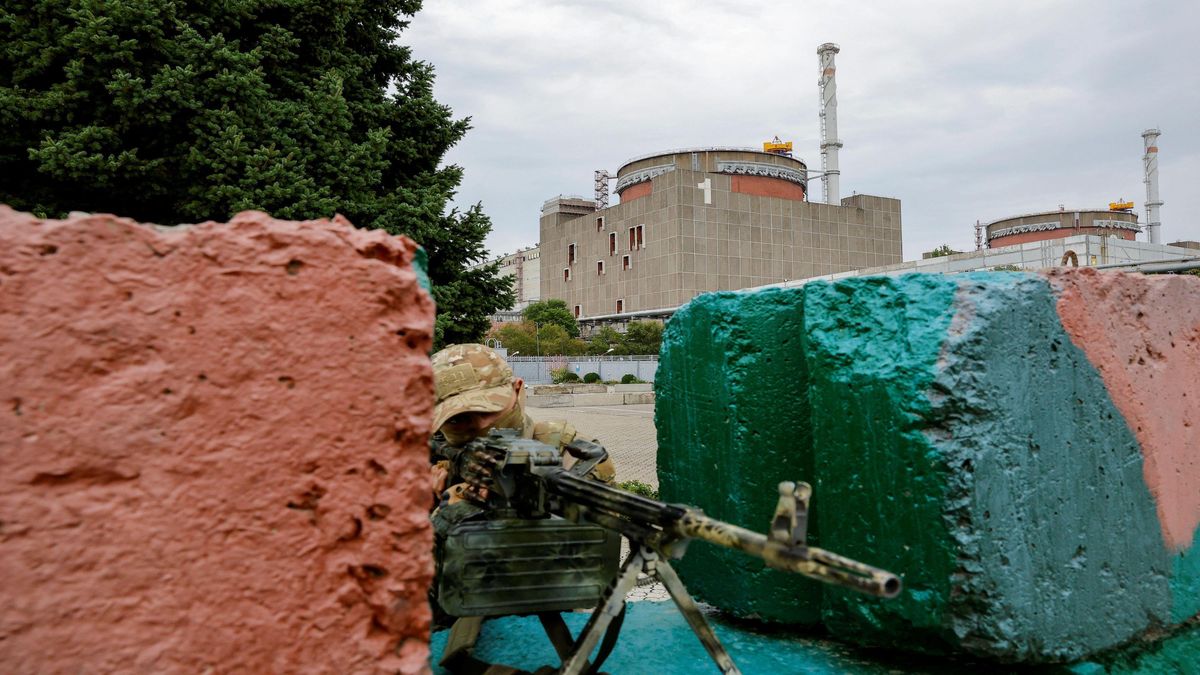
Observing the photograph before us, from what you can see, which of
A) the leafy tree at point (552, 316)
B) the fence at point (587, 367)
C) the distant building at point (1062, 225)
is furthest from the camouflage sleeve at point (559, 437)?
the distant building at point (1062, 225)

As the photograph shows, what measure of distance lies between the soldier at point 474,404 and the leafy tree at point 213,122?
6084mm

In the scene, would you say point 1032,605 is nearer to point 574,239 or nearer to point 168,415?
point 168,415

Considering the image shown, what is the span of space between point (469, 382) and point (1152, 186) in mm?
75104

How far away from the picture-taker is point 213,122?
8.91 m

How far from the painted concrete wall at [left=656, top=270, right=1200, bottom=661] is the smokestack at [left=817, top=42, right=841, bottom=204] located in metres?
57.5

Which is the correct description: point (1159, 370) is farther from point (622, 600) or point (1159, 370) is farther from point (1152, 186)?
point (1152, 186)

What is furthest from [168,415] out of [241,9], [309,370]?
[241,9]

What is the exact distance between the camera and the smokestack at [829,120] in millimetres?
56531

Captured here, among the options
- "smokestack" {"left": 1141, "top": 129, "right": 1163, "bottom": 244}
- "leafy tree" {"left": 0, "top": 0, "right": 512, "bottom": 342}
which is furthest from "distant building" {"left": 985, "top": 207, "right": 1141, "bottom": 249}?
"leafy tree" {"left": 0, "top": 0, "right": 512, "bottom": 342}

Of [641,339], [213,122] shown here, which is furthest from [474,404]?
[641,339]

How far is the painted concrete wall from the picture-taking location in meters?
2.80

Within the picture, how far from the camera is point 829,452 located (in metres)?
3.17

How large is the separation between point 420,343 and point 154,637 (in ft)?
2.77

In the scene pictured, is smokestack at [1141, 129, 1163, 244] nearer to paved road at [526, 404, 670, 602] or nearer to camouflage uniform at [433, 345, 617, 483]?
paved road at [526, 404, 670, 602]
